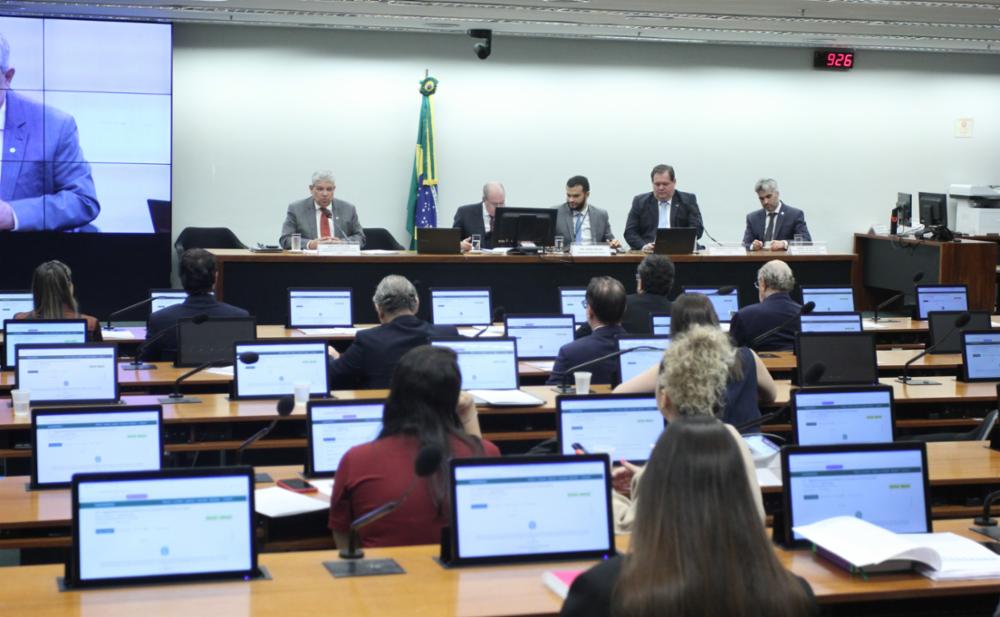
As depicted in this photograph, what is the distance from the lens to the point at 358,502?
11.6ft

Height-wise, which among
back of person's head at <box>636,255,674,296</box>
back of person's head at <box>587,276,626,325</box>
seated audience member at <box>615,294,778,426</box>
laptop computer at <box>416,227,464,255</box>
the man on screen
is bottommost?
seated audience member at <box>615,294,778,426</box>

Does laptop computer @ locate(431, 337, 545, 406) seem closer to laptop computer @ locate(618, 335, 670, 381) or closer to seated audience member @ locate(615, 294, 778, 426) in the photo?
laptop computer @ locate(618, 335, 670, 381)

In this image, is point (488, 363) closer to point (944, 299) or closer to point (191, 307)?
point (191, 307)

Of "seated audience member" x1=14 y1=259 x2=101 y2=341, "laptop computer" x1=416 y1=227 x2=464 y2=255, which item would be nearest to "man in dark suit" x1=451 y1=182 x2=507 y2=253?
"laptop computer" x1=416 y1=227 x2=464 y2=255

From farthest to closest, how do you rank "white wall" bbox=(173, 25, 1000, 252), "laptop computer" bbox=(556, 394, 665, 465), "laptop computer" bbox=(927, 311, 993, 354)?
"white wall" bbox=(173, 25, 1000, 252), "laptop computer" bbox=(927, 311, 993, 354), "laptop computer" bbox=(556, 394, 665, 465)

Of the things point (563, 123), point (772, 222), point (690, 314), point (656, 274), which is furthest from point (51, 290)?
point (563, 123)

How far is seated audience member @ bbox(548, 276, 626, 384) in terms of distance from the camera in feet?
20.7

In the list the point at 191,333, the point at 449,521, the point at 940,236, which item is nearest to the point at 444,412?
the point at 449,521

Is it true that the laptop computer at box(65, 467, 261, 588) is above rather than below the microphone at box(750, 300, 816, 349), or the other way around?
below

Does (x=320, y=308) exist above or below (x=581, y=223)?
below

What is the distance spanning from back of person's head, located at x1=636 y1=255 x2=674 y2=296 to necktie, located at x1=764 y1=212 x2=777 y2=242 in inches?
171

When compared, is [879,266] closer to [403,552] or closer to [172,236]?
[172,236]

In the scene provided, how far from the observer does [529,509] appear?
11.0 feet

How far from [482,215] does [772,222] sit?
2.81 meters
